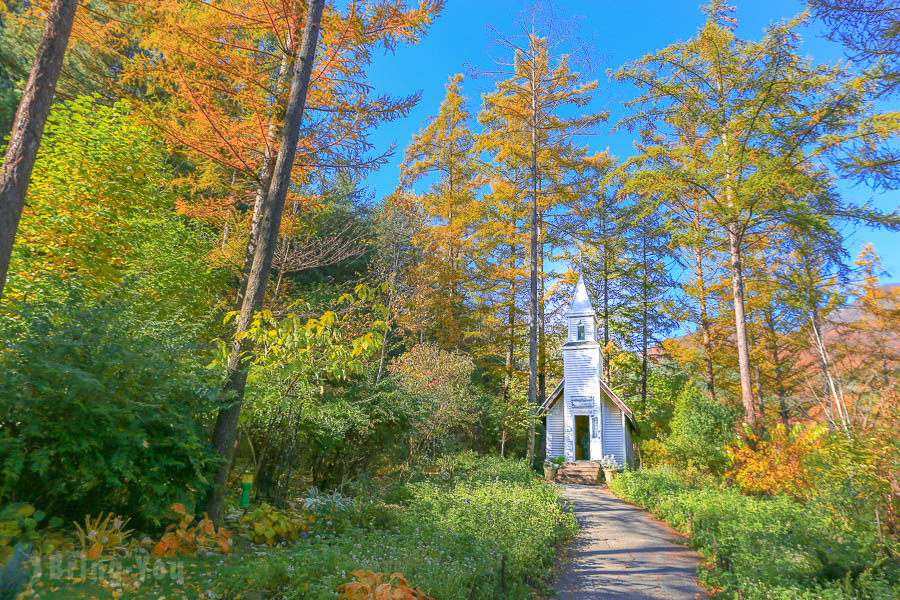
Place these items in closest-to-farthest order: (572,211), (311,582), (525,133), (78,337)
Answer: (311,582) → (78,337) → (525,133) → (572,211)

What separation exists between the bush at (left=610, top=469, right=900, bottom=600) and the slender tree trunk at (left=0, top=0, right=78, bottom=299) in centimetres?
814

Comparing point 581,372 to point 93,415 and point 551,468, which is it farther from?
point 93,415

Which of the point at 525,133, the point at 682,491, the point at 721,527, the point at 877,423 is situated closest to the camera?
the point at 877,423

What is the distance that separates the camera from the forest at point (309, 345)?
4207mm

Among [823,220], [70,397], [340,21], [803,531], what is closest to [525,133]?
[823,220]

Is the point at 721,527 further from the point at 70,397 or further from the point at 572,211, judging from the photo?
the point at 572,211

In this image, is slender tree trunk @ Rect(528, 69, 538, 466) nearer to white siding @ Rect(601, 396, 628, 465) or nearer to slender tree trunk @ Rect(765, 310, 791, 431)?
white siding @ Rect(601, 396, 628, 465)

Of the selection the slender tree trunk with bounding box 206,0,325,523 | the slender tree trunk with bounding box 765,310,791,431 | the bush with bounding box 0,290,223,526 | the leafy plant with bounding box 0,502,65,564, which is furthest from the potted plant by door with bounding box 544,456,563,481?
the leafy plant with bounding box 0,502,65,564

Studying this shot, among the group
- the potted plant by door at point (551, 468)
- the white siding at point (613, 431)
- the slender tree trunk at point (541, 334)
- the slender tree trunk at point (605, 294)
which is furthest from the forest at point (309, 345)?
the slender tree trunk at point (605, 294)

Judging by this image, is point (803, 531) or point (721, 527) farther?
point (721, 527)

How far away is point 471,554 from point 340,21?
7956mm

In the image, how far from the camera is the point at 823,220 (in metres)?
11.4

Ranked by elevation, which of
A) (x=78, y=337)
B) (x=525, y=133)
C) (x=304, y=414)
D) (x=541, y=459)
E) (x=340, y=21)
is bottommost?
(x=541, y=459)

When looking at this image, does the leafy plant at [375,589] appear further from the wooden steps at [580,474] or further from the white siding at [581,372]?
the white siding at [581,372]
